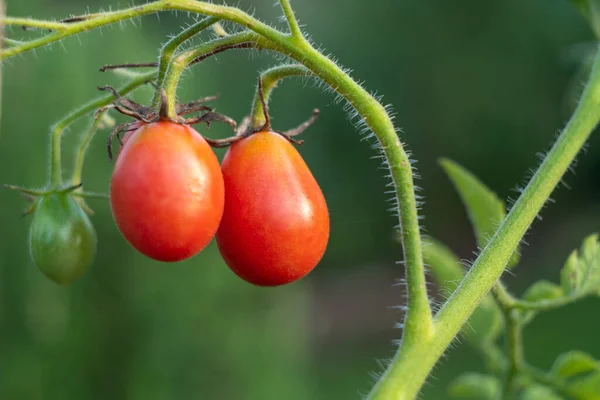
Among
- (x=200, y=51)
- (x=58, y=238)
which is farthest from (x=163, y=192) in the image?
(x=58, y=238)

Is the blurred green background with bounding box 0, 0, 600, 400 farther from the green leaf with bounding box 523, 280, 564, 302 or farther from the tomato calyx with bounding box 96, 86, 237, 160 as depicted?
the tomato calyx with bounding box 96, 86, 237, 160

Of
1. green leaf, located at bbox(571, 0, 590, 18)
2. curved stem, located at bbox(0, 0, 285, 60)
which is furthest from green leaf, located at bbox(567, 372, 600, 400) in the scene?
curved stem, located at bbox(0, 0, 285, 60)

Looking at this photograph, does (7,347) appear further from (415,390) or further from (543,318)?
(543,318)

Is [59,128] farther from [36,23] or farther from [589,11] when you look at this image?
[589,11]

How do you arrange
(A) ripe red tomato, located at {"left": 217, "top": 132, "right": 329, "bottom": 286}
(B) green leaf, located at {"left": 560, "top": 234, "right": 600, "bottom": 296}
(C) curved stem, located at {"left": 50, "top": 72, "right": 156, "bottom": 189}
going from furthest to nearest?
(B) green leaf, located at {"left": 560, "top": 234, "right": 600, "bottom": 296}
(C) curved stem, located at {"left": 50, "top": 72, "right": 156, "bottom": 189}
(A) ripe red tomato, located at {"left": 217, "top": 132, "right": 329, "bottom": 286}


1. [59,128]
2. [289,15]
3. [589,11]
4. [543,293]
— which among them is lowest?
[59,128]

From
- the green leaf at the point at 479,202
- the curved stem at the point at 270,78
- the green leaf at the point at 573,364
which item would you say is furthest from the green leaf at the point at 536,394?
the curved stem at the point at 270,78

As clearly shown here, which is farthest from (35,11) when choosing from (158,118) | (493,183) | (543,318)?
(493,183)
